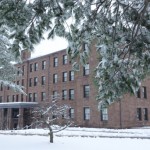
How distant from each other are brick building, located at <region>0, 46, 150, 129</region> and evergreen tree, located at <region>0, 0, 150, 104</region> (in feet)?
71.7

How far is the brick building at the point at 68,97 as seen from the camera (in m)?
37.4

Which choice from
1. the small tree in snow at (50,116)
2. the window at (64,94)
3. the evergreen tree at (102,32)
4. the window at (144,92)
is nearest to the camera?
the evergreen tree at (102,32)

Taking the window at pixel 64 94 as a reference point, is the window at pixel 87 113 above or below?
below

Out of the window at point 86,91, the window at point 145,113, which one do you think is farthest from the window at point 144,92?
the window at point 86,91

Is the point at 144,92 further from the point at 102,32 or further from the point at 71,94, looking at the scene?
the point at 102,32

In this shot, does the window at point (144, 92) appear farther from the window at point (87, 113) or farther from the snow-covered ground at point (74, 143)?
the snow-covered ground at point (74, 143)

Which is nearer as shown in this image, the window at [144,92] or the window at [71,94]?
the window at [144,92]

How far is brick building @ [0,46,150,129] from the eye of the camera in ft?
123

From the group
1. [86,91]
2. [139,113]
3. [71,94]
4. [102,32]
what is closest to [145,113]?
[139,113]

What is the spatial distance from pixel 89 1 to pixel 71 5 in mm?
729

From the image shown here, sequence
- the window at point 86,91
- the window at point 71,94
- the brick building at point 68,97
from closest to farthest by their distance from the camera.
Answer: the brick building at point 68,97 < the window at point 86,91 < the window at point 71,94

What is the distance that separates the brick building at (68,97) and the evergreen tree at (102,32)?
2185 cm

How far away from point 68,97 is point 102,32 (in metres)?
37.2

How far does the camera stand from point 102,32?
836cm
